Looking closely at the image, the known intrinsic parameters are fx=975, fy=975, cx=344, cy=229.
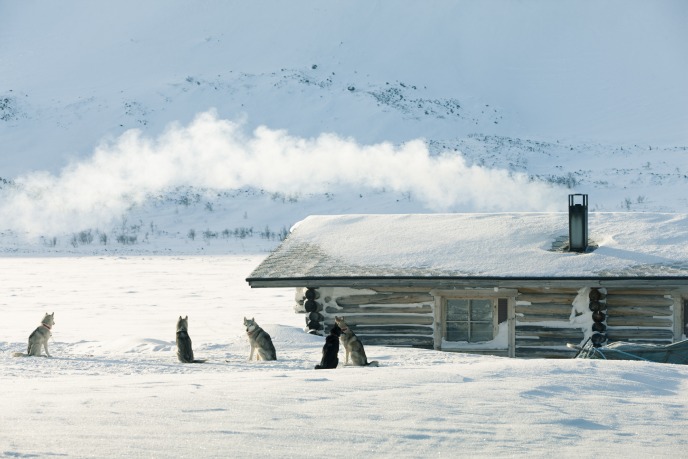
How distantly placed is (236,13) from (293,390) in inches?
4986

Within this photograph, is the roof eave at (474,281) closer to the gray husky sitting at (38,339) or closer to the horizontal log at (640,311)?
the horizontal log at (640,311)

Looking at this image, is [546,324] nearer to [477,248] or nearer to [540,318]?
[540,318]

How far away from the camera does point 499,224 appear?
63.6ft

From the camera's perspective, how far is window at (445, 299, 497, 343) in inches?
683

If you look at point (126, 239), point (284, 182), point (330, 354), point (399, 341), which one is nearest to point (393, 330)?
point (399, 341)

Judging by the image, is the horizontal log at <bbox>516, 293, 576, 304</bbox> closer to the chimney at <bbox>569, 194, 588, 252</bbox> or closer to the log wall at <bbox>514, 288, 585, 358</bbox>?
the log wall at <bbox>514, 288, 585, 358</bbox>

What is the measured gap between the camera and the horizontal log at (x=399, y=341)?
57.4 feet

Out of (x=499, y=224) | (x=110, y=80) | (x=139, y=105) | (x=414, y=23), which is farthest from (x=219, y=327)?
(x=414, y=23)

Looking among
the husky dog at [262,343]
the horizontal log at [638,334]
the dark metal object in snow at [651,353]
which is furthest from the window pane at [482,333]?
the husky dog at [262,343]

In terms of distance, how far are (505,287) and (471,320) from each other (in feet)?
3.04

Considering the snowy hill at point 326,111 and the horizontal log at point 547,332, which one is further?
the snowy hill at point 326,111

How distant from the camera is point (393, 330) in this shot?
17.7m

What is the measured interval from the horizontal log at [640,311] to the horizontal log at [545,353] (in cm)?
99

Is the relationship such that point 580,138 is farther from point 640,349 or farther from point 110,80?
point 640,349
